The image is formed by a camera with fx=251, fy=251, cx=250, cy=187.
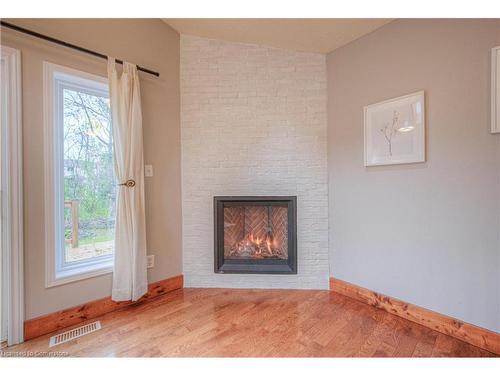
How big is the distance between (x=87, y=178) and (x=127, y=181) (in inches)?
13.2

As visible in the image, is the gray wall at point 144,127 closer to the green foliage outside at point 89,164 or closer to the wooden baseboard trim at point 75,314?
the wooden baseboard trim at point 75,314

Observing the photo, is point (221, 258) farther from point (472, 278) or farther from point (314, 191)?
point (472, 278)

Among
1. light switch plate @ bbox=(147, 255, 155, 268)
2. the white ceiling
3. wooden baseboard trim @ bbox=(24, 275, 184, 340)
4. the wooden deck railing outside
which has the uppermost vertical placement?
the white ceiling

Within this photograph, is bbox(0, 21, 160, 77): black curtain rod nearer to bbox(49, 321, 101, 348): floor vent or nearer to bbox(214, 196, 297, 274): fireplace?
bbox(214, 196, 297, 274): fireplace

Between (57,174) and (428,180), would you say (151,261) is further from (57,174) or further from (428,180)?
(428,180)

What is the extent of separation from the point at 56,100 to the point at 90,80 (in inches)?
11.3

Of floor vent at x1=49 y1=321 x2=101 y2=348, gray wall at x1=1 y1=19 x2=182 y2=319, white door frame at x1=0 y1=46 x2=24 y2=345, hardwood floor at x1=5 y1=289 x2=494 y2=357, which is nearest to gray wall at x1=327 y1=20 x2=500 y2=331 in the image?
hardwood floor at x1=5 y1=289 x2=494 y2=357

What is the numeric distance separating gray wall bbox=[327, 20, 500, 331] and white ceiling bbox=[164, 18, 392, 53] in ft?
0.44

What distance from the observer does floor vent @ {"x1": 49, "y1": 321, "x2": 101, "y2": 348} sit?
165 centimetres

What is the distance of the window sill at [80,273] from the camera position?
5.90 feet

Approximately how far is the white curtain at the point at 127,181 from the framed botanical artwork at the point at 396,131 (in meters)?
1.99
